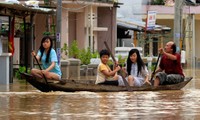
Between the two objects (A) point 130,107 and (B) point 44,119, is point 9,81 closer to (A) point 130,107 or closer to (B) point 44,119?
(A) point 130,107

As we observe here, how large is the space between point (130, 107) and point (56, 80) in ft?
14.7

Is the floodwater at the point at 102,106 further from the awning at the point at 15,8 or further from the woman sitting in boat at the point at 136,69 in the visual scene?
the awning at the point at 15,8

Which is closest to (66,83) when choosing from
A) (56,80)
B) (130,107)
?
(56,80)

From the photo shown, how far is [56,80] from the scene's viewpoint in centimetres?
1747

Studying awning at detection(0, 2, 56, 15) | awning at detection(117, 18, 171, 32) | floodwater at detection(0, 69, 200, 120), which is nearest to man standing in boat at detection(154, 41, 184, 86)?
floodwater at detection(0, 69, 200, 120)

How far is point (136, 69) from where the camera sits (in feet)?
60.5

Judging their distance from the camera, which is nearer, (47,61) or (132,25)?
(47,61)

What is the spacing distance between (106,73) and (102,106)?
4576 mm

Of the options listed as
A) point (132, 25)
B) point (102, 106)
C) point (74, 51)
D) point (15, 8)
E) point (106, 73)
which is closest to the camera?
point (102, 106)

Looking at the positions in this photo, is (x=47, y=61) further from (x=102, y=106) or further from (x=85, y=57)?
(x=85, y=57)

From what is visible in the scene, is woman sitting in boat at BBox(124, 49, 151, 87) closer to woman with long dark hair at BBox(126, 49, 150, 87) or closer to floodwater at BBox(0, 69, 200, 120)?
woman with long dark hair at BBox(126, 49, 150, 87)

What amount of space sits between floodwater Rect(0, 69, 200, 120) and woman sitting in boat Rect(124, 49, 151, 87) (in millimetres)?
668

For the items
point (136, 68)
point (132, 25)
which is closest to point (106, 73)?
point (136, 68)

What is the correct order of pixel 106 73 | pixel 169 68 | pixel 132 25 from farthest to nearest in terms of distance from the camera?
pixel 132 25 < pixel 169 68 < pixel 106 73
